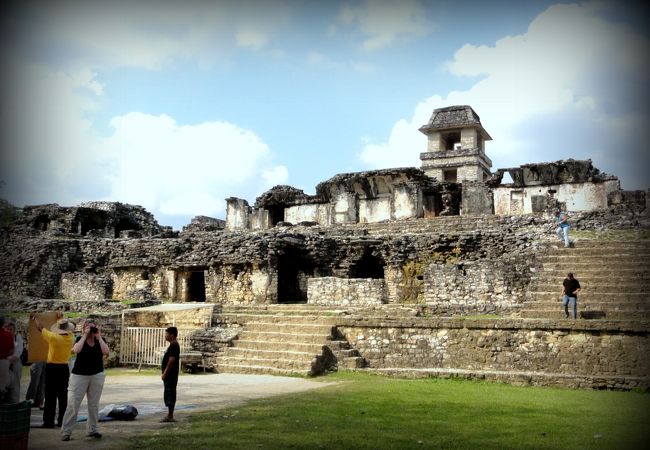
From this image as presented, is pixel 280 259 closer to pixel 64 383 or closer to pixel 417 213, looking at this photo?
pixel 417 213

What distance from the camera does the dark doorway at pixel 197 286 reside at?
21953mm

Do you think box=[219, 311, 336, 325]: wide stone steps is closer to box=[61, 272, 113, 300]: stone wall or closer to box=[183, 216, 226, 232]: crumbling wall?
box=[61, 272, 113, 300]: stone wall

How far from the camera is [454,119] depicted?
4209 centimetres

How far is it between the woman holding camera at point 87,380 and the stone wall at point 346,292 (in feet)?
33.9

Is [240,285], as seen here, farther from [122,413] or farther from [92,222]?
[92,222]

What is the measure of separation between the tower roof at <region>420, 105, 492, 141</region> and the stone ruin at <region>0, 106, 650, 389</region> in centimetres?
1174

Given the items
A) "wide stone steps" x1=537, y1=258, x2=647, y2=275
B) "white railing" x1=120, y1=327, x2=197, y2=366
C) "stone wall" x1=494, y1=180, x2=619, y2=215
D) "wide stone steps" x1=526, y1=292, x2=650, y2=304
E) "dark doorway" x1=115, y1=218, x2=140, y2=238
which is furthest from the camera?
"dark doorway" x1=115, y1=218, x2=140, y2=238

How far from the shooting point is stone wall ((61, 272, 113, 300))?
22.1m

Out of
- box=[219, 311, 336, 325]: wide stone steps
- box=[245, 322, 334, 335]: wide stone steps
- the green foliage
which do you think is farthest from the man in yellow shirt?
the green foliage

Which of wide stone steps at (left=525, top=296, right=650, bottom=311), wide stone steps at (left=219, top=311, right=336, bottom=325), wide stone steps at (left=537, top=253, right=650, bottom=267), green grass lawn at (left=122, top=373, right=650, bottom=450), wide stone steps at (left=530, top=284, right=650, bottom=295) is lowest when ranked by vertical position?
green grass lawn at (left=122, top=373, right=650, bottom=450)

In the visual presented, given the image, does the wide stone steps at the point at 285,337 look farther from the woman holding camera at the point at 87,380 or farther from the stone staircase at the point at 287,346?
the woman holding camera at the point at 87,380

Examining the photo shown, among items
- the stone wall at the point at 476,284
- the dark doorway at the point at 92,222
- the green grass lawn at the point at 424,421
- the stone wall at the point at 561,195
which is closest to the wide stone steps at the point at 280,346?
the green grass lawn at the point at 424,421

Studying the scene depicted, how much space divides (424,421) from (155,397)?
15.1 ft

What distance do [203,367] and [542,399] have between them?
7.33m
